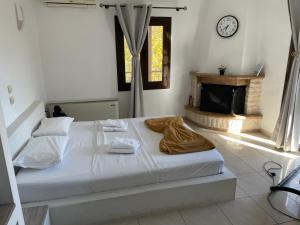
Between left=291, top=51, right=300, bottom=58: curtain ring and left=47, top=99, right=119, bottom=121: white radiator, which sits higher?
left=291, top=51, right=300, bottom=58: curtain ring

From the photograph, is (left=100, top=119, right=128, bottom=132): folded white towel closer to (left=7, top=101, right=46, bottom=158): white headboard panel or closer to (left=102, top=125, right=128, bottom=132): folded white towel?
(left=102, top=125, right=128, bottom=132): folded white towel

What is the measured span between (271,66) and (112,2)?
293 centimetres

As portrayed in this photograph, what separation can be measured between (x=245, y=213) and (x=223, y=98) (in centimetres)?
245

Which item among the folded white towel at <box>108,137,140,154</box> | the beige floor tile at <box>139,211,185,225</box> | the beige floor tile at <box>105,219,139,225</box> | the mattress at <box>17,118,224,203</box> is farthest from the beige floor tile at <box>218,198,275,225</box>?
the folded white towel at <box>108,137,140,154</box>

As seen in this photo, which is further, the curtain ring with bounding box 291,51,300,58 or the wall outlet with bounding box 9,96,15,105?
the curtain ring with bounding box 291,51,300,58

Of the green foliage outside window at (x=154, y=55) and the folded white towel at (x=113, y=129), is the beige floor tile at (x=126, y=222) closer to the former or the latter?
the folded white towel at (x=113, y=129)

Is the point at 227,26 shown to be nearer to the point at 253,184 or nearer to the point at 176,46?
the point at 176,46

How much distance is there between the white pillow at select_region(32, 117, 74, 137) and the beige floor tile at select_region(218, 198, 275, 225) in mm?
1933

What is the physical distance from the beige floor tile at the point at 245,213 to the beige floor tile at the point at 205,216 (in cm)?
7

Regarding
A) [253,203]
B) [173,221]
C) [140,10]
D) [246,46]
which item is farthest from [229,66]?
[173,221]

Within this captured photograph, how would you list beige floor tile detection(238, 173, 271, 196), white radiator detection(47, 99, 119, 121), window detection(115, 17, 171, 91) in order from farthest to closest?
window detection(115, 17, 171, 91), white radiator detection(47, 99, 119, 121), beige floor tile detection(238, 173, 271, 196)

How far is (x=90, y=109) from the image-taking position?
13.4 feet

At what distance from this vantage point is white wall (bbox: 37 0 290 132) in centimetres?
378

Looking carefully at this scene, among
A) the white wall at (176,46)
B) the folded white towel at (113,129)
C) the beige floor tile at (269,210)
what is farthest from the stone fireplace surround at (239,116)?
the folded white towel at (113,129)
